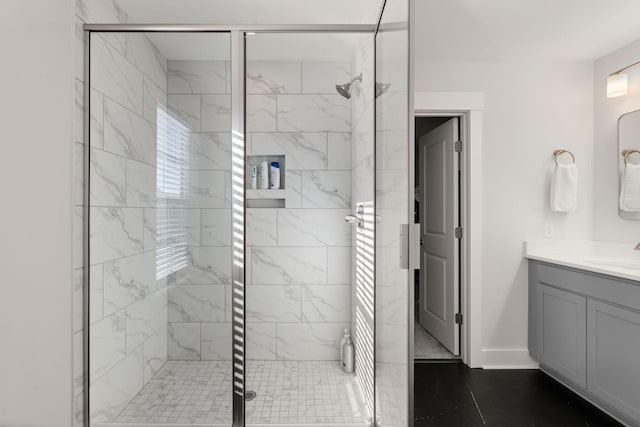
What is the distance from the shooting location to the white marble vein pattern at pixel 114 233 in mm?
1719

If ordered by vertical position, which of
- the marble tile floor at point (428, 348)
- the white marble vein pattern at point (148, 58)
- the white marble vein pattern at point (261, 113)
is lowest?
the marble tile floor at point (428, 348)

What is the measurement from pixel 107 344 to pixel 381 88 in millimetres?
1778

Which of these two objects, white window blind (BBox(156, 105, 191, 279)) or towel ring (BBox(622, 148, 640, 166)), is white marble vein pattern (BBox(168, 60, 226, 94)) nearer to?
white window blind (BBox(156, 105, 191, 279))

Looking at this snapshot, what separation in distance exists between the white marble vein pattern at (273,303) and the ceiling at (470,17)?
151 centimetres

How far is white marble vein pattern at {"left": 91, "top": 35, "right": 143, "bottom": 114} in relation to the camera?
172 centimetres

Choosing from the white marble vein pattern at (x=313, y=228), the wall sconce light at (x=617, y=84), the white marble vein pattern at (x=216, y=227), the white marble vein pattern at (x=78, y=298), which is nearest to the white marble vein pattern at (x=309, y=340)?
the white marble vein pattern at (x=313, y=228)

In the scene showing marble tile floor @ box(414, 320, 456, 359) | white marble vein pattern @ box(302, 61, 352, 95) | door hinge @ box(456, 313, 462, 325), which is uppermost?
white marble vein pattern @ box(302, 61, 352, 95)

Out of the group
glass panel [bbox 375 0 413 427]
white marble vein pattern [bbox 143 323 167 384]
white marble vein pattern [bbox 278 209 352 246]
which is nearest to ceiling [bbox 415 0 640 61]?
glass panel [bbox 375 0 413 427]

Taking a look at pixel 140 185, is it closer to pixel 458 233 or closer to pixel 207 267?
pixel 207 267

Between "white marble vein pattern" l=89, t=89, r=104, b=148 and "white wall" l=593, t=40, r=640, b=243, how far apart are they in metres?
3.35

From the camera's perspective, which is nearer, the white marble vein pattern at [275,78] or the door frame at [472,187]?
the white marble vein pattern at [275,78]

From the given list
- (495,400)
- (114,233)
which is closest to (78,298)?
(114,233)

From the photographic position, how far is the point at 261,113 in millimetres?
2230

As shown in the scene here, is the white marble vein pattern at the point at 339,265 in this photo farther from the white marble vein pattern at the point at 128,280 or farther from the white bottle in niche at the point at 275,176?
the white marble vein pattern at the point at 128,280
